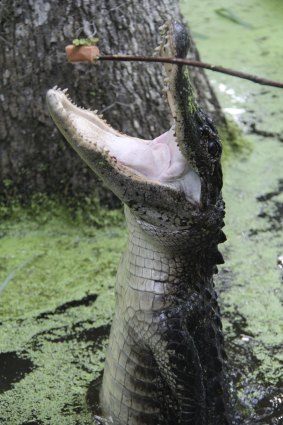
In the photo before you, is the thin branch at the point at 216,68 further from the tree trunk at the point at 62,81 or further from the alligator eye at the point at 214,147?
the tree trunk at the point at 62,81

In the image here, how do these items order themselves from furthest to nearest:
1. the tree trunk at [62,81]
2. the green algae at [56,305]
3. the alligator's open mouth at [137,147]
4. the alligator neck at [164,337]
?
the tree trunk at [62,81], the green algae at [56,305], the alligator neck at [164,337], the alligator's open mouth at [137,147]

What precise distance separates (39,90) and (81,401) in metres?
1.55

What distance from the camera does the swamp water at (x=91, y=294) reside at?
108 inches

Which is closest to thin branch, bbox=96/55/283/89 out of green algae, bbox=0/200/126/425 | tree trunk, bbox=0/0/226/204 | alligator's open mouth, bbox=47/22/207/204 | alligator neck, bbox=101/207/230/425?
alligator's open mouth, bbox=47/22/207/204

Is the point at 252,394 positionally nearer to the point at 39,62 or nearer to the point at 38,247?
the point at 38,247

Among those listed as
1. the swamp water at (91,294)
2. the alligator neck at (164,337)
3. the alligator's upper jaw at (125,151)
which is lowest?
the swamp water at (91,294)

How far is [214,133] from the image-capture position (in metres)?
2.26

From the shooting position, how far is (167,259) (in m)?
2.28

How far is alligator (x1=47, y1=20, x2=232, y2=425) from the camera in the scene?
2180 millimetres

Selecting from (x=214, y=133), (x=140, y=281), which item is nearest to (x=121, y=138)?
(x=214, y=133)

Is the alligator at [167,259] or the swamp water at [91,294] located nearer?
the alligator at [167,259]

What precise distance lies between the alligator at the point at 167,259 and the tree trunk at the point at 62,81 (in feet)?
4.64

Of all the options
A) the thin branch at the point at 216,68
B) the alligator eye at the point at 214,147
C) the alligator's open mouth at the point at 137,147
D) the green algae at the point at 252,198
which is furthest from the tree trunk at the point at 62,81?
the thin branch at the point at 216,68

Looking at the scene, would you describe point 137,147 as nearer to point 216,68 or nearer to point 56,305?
point 216,68
